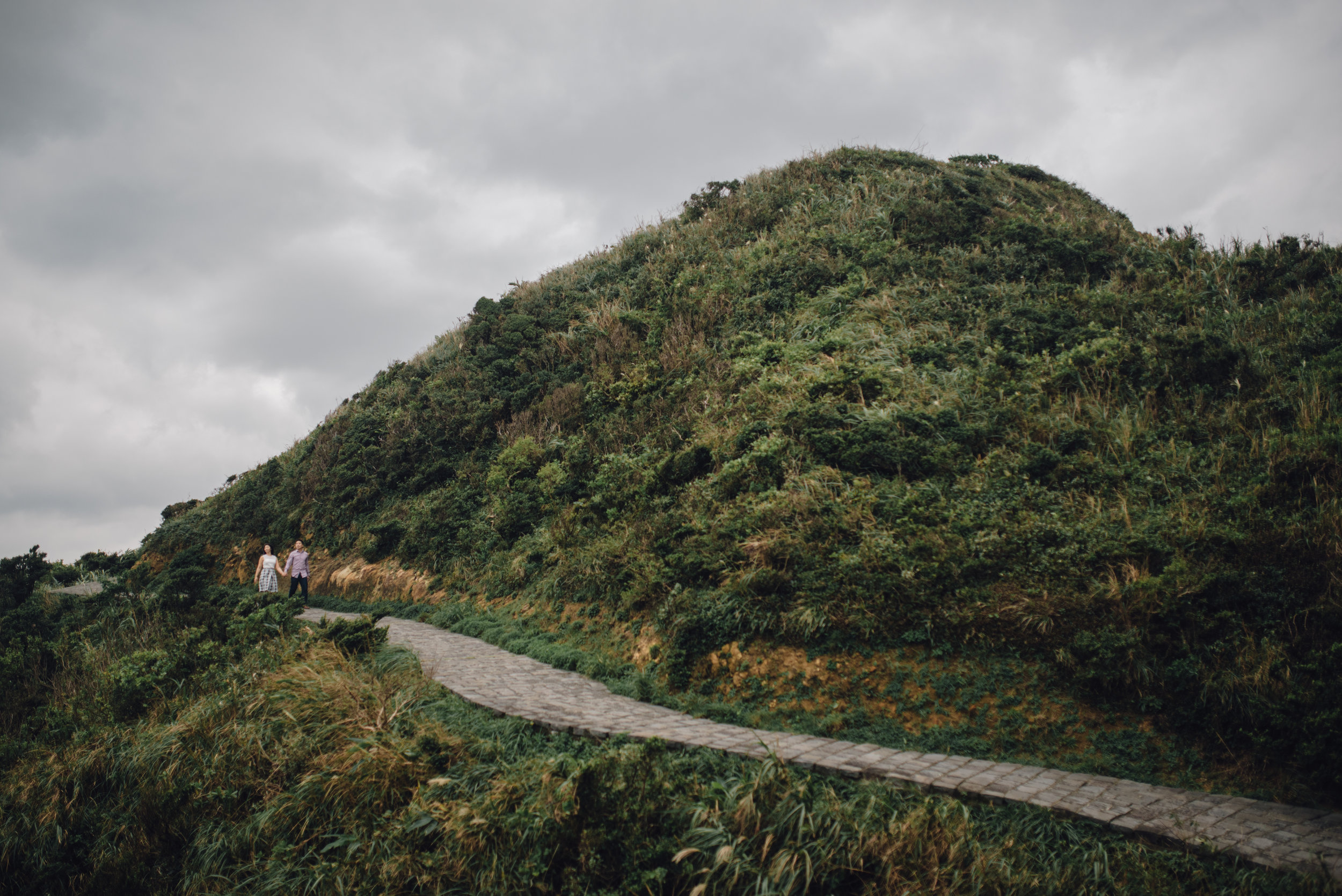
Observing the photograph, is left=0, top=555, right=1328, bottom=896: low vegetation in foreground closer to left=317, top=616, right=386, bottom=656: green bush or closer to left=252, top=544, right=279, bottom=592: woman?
left=317, top=616, right=386, bottom=656: green bush

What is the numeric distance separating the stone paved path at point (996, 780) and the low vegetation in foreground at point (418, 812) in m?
0.16

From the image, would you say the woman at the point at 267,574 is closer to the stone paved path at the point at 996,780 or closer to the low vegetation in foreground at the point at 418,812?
the low vegetation in foreground at the point at 418,812

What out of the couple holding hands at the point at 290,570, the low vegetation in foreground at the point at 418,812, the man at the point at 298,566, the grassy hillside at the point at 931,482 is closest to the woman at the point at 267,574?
the couple holding hands at the point at 290,570

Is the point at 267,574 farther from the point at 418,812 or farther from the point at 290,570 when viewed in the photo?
the point at 418,812

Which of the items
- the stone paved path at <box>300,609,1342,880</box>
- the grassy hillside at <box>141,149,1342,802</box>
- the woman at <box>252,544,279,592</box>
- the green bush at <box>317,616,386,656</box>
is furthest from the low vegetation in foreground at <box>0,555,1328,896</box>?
the woman at <box>252,544,279,592</box>

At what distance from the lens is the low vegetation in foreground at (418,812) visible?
12.9ft

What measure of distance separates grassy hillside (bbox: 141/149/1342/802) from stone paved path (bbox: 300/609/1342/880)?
0.44m

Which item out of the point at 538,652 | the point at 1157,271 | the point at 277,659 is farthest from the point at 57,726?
the point at 1157,271

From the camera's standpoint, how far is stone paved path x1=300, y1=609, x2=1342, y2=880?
4.07 m

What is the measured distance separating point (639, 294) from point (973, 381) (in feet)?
33.3

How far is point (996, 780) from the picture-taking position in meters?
4.92

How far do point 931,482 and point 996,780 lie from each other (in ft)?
13.9

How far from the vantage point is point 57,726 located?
8.63m

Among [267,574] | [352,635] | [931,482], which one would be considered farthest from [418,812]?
[267,574]
